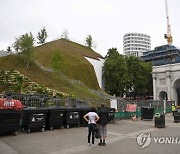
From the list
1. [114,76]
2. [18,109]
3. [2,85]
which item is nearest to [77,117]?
[18,109]

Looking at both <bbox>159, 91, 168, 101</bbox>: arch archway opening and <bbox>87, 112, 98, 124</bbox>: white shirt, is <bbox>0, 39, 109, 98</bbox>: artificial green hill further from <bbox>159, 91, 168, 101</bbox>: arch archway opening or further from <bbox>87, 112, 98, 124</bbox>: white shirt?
<bbox>87, 112, 98, 124</bbox>: white shirt

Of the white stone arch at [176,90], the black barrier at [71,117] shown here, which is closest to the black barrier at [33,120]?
the black barrier at [71,117]

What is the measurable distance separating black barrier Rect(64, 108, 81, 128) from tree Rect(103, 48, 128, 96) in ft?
146

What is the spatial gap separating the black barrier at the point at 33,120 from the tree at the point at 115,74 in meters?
47.7

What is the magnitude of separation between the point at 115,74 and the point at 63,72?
47.6 ft

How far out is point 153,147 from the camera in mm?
10180

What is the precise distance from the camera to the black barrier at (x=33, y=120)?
44.9ft

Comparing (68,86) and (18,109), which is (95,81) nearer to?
(68,86)

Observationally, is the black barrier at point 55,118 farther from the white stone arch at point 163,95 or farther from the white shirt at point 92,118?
the white stone arch at point 163,95

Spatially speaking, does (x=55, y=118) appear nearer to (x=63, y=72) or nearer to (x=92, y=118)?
(x=92, y=118)

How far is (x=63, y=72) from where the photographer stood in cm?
5816

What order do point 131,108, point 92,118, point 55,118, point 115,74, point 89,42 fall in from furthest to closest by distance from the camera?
point 89,42 < point 115,74 < point 131,108 < point 55,118 < point 92,118

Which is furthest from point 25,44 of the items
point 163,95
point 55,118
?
point 163,95

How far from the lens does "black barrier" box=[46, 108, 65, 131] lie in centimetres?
1503
